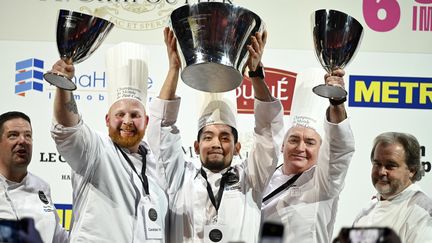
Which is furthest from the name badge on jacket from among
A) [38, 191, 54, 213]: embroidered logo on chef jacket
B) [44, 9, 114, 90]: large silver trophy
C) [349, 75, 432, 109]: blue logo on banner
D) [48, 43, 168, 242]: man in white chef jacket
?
[349, 75, 432, 109]: blue logo on banner

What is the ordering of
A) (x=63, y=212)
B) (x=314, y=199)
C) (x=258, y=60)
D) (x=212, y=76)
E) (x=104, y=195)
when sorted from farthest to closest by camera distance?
(x=63, y=212) < (x=314, y=199) < (x=104, y=195) < (x=258, y=60) < (x=212, y=76)

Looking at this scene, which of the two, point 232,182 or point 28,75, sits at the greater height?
point 28,75

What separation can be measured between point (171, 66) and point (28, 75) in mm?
1080

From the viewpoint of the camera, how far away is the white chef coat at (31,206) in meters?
2.71

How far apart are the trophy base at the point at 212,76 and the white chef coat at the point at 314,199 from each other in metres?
0.47

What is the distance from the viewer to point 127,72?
2.75 meters

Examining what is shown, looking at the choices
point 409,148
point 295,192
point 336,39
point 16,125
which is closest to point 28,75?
point 16,125

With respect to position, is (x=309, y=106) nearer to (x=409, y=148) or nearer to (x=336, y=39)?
(x=409, y=148)

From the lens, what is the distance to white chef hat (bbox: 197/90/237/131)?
2.70 metres

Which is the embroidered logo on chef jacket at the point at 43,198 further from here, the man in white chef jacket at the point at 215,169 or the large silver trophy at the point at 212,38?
the large silver trophy at the point at 212,38

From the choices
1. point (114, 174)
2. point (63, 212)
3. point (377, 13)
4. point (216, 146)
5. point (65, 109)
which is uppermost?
point (377, 13)

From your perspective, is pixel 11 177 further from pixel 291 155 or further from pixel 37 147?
pixel 291 155

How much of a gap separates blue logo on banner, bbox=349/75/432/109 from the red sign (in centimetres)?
30

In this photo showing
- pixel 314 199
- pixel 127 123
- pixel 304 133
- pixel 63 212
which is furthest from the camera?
pixel 63 212
